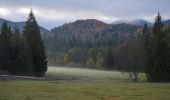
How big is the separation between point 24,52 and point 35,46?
5594 mm

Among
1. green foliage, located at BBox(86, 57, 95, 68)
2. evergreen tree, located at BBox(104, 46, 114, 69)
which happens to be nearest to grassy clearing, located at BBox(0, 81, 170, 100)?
evergreen tree, located at BBox(104, 46, 114, 69)

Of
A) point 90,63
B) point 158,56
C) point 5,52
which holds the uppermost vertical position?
point 5,52

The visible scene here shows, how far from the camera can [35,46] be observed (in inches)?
2785

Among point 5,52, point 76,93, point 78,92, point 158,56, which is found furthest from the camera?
point 5,52

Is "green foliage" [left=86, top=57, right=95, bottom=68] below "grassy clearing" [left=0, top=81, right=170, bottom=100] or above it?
below

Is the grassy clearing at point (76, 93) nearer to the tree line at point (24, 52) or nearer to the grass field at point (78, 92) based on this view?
the grass field at point (78, 92)

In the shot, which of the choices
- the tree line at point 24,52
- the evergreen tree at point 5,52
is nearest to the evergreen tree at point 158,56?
the tree line at point 24,52

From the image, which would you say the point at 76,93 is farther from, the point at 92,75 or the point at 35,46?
the point at 92,75

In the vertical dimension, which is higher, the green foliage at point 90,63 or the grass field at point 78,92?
the grass field at point 78,92

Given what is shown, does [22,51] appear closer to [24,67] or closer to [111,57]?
[24,67]

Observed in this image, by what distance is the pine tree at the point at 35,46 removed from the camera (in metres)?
70.2

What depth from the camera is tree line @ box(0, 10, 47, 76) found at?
65688mm

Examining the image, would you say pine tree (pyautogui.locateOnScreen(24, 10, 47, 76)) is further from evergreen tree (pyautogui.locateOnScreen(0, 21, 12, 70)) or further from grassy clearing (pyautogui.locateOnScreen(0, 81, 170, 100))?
grassy clearing (pyautogui.locateOnScreen(0, 81, 170, 100))

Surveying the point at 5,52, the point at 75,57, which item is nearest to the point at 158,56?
the point at 5,52
